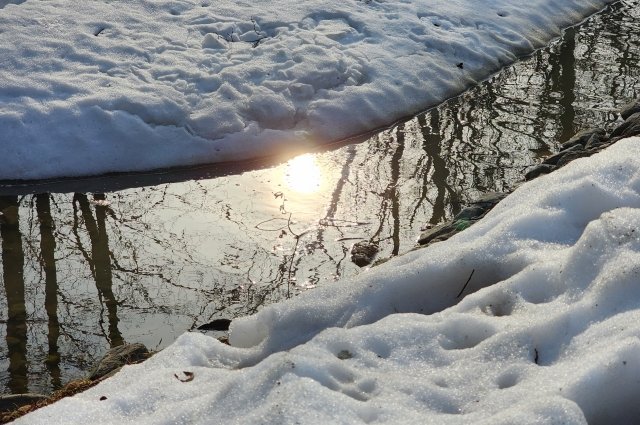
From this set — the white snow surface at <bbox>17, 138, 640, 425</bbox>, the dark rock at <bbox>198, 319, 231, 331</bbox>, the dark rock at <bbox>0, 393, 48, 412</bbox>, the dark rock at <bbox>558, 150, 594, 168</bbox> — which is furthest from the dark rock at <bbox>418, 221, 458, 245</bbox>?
the dark rock at <bbox>0, 393, 48, 412</bbox>

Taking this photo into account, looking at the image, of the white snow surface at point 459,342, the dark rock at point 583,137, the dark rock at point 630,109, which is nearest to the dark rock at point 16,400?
the white snow surface at point 459,342

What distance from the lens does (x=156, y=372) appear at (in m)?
4.17

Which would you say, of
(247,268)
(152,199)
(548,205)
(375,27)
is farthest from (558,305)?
(375,27)

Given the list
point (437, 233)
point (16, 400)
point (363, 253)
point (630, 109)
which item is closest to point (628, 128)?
point (630, 109)

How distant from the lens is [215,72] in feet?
31.5

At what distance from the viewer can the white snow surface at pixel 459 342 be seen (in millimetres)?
3365

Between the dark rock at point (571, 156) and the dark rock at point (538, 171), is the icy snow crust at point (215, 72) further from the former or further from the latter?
the dark rock at point (571, 156)

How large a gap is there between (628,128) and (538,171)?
1.03 m

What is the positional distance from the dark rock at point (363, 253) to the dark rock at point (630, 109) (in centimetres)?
359

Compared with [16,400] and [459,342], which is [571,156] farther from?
[16,400]

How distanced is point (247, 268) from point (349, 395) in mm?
3071

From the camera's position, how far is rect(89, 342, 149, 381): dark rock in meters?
5.16

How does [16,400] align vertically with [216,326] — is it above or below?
below

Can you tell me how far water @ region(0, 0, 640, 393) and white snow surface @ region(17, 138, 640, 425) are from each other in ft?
5.39
